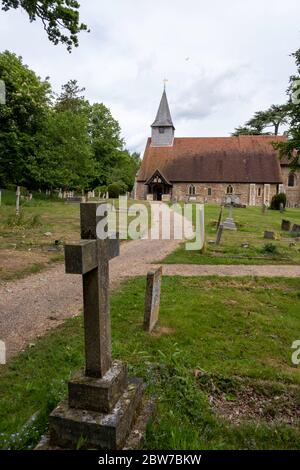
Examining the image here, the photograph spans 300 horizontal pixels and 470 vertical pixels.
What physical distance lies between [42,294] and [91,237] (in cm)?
490

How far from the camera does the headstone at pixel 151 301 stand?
5.43 meters

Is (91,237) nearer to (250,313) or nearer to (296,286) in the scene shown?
(250,313)

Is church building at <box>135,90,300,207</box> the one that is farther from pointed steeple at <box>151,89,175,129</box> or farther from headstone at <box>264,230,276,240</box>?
headstone at <box>264,230,276,240</box>

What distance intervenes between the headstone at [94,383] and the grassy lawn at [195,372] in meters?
0.33

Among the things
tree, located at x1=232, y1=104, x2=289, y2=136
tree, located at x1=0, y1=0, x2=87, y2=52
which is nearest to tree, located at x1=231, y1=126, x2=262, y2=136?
tree, located at x1=232, y1=104, x2=289, y2=136

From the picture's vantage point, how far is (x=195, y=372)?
4203mm

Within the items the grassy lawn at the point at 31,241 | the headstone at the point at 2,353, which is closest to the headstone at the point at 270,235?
the grassy lawn at the point at 31,241

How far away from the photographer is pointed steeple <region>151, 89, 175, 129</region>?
155ft

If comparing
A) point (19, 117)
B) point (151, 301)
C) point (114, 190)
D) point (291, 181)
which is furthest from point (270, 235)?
point (291, 181)

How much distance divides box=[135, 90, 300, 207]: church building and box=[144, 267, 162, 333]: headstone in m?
37.6
